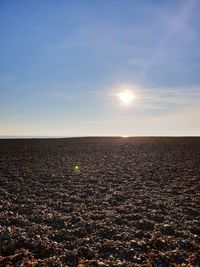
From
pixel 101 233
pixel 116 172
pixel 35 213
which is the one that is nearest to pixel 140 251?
pixel 101 233

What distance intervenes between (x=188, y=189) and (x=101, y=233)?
26.7 feet

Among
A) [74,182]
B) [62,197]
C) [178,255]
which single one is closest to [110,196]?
[62,197]

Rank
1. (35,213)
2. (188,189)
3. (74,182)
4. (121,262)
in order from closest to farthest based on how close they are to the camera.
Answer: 1. (121,262)
2. (35,213)
3. (188,189)
4. (74,182)

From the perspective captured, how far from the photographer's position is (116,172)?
80.0ft

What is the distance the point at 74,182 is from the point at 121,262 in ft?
37.4

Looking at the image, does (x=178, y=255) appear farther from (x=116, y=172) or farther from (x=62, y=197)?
(x=116, y=172)

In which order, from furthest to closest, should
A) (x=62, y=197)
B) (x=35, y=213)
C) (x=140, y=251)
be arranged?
(x=62, y=197) < (x=35, y=213) < (x=140, y=251)

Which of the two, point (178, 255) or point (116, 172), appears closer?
point (178, 255)

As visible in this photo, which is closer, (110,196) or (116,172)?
(110,196)

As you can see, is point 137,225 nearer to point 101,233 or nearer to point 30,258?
point 101,233

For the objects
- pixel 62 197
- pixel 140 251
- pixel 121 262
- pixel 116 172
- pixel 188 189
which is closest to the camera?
pixel 121 262

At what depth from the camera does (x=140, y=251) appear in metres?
9.69

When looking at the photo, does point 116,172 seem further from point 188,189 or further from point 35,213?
point 35,213

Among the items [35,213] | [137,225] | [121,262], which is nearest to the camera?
[121,262]
